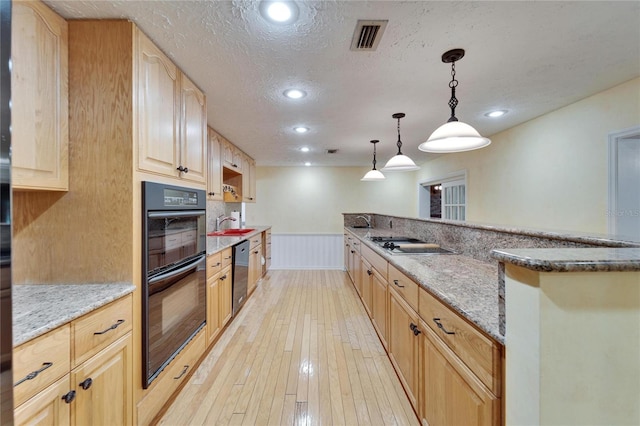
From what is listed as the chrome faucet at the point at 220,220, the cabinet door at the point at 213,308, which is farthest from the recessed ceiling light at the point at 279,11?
the chrome faucet at the point at 220,220

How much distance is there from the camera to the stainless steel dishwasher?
2900 mm

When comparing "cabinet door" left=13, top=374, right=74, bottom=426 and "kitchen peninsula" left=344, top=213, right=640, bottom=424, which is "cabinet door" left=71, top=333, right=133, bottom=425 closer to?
"cabinet door" left=13, top=374, right=74, bottom=426

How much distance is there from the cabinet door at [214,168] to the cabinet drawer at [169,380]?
1.68 metres

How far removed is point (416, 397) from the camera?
1498 millimetres

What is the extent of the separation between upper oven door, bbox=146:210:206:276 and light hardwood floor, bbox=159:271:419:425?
3.24ft

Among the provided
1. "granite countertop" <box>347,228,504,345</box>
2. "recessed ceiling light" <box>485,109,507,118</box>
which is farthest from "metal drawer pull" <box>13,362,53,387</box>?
"recessed ceiling light" <box>485,109,507,118</box>

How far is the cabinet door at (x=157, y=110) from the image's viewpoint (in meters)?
1.41

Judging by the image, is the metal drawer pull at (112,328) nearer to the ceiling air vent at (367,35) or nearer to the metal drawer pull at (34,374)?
the metal drawer pull at (34,374)

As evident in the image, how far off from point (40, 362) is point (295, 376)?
1553mm

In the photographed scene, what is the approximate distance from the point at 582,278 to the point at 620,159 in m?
2.36

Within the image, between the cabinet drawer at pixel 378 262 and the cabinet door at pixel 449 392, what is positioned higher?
the cabinet drawer at pixel 378 262

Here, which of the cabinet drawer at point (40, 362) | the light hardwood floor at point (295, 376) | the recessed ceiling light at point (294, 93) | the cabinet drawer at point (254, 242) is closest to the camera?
the cabinet drawer at point (40, 362)

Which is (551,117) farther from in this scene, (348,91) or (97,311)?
(97,311)

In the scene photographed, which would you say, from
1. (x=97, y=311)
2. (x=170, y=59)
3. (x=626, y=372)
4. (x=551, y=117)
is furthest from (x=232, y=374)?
(x=551, y=117)
